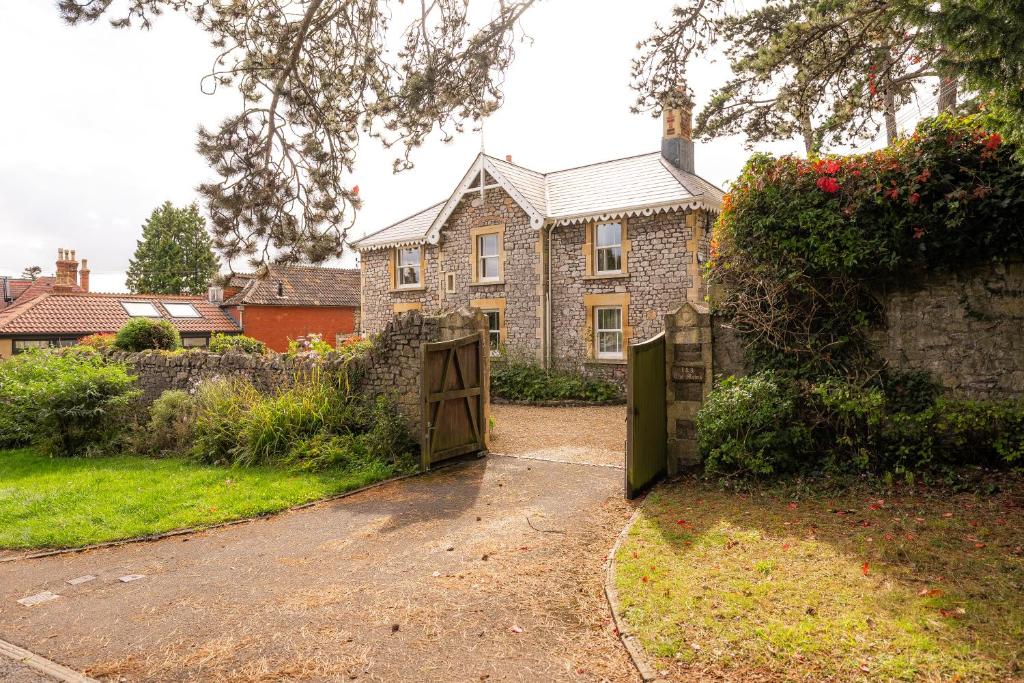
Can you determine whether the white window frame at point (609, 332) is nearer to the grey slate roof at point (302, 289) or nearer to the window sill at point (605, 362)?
the window sill at point (605, 362)

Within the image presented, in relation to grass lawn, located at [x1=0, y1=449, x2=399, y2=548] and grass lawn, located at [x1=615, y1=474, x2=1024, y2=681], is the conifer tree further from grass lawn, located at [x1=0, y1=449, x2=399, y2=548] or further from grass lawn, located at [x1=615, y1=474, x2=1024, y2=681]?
grass lawn, located at [x1=615, y1=474, x2=1024, y2=681]

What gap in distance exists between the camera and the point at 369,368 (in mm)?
9938

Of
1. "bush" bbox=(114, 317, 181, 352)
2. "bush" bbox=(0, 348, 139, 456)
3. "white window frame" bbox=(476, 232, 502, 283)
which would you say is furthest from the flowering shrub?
"bush" bbox=(114, 317, 181, 352)

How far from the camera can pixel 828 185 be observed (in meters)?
7.25

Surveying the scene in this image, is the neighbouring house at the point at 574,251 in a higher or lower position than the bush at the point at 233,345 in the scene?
higher

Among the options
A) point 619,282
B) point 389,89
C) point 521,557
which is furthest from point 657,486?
point 619,282

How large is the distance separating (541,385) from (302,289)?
19274 mm

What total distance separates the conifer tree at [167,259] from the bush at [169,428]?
36211 mm

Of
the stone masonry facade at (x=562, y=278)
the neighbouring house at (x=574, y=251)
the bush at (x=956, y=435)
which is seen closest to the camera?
the bush at (x=956, y=435)

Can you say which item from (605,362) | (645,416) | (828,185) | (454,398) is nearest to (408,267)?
(605,362)

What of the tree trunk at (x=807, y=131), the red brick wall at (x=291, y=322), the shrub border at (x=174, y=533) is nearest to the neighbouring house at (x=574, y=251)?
the tree trunk at (x=807, y=131)

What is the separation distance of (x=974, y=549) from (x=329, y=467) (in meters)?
7.54

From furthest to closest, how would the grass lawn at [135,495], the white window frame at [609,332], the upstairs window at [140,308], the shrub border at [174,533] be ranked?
the upstairs window at [140,308] < the white window frame at [609,332] < the grass lawn at [135,495] < the shrub border at [174,533]

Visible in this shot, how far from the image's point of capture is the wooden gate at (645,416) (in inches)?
273
